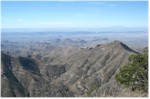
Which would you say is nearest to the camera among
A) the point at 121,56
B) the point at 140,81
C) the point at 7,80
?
the point at 140,81

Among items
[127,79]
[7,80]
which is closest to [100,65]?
[7,80]

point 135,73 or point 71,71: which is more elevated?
point 135,73

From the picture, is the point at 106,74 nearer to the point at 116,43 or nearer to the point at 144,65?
the point at 116,43

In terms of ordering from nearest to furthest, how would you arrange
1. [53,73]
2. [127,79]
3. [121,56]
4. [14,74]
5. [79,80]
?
[127,79]
[14,74]
[79,80]
[121,56]
[53,73]

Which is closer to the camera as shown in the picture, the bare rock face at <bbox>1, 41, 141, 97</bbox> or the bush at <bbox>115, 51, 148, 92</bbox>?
the bush at <bbox>115, 51, 148, 92</bbox>

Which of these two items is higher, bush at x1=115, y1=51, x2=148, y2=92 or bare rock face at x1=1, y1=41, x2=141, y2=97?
bush at x1=115, y1=51, x2=148, y2=92

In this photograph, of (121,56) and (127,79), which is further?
(121,56)

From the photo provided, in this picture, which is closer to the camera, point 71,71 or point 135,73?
point 135,73

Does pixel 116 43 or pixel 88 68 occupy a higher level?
pixel 116 43

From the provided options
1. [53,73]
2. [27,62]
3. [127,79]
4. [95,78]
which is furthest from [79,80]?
[127,79]

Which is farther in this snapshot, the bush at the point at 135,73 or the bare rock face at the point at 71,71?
the bare rock face at the point at 71,71

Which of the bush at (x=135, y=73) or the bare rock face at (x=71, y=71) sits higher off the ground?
the bush at (x=135, y=73)
